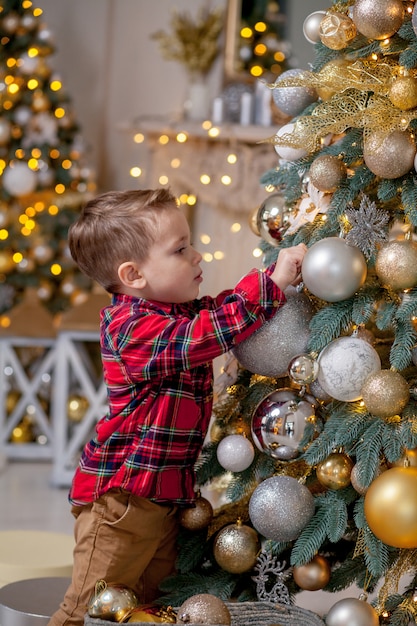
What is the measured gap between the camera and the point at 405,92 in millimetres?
1529

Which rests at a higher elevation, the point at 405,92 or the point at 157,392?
the point at 405,92

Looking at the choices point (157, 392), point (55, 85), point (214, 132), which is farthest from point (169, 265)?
point (55, 85)

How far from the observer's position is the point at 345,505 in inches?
63.9

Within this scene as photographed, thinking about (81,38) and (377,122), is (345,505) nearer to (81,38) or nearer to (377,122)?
(377,122)

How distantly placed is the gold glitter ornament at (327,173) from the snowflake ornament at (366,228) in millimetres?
67

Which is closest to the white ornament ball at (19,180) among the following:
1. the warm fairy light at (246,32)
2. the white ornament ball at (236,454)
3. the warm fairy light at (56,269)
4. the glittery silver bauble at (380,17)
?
the warm fairy light at (56,269)

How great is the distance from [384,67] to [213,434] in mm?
772

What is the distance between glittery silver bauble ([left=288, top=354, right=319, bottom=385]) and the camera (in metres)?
1.57

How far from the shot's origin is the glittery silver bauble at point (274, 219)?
188 cm

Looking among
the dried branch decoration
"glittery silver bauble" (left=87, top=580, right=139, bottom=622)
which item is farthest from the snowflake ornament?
the dried branch decoration

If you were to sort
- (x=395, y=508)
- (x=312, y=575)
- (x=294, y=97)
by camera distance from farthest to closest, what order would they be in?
(x=294, y=97)
(x=312, y=575)
(x=395, y=508)

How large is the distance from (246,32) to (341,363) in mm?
3057

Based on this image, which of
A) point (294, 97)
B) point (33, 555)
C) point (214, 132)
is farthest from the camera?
point (214, 132)

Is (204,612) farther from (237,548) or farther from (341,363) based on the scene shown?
(341,363)
